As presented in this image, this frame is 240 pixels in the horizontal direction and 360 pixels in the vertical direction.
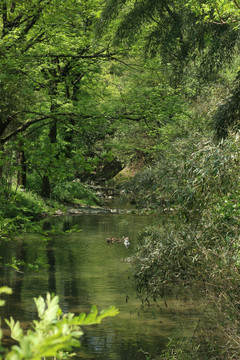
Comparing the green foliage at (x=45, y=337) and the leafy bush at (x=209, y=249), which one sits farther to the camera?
the leafy bush at (x=209, y=249)

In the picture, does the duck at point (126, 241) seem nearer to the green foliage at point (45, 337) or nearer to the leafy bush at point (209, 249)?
the leafy bush at point (209, 249)

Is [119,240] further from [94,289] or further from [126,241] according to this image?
[94,289]

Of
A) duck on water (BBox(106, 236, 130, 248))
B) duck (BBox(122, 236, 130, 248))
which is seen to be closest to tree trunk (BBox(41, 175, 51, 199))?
duck on water (BBox(106, 236, 130, 248))

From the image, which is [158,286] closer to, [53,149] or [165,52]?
[53,149]

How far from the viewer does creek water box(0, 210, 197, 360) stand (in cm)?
823

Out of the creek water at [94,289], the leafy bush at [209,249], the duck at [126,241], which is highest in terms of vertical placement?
the leafy bush at [209,249]

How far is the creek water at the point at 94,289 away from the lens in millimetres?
8227

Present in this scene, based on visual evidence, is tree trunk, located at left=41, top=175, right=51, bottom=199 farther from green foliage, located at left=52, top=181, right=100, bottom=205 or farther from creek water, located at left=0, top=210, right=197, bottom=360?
creek water, located at left=0, top=210, right=197, bottom=360

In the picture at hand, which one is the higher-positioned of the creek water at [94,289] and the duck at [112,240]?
the duck at [112,240]

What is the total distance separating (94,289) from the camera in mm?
11336

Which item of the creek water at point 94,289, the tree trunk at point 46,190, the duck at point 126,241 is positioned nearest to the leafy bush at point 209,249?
the creek water at point 94,289

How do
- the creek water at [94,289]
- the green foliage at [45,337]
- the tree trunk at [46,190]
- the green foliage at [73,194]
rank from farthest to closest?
the green foliage at [73,194] < the tree trunk at [46,190] < the creek water at [94,289] < the green foliage at [45,337]

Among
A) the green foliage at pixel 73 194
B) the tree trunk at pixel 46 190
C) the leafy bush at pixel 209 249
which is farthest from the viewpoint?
the green foliage at pixel 73 194

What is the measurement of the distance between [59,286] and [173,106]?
7.24 m
